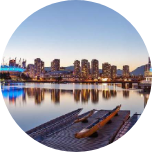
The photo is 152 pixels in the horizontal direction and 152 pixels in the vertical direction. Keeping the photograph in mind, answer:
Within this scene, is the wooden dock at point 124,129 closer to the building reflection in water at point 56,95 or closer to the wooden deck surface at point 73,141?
the wooden deck surface at point 73,141

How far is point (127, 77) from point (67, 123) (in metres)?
118

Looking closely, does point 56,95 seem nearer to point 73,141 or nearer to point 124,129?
point 124,129

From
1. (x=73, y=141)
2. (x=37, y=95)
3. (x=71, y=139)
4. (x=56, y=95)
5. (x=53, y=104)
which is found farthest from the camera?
(x=56, y=95)

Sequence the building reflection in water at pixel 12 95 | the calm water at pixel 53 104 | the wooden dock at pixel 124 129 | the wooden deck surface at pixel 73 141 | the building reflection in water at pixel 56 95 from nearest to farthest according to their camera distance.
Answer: the wooden deck surface at pixel 73 141
the wooden dock at pixel 124 129
the calm water at pixel 53 104
the building reflection in water at pixel 56 95
the building reflection in water at pixel 12 95

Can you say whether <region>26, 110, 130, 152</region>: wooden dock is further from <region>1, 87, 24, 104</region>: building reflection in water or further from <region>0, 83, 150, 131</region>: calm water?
<region>1, 87, 24, 104</region>: building reflection in water

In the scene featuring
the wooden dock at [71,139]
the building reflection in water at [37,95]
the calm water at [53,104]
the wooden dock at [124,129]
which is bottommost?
Answer: the calm water at [53,104]

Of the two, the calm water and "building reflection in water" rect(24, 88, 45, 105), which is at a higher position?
"building reflection in water" rect(24, 88, 45, 105)

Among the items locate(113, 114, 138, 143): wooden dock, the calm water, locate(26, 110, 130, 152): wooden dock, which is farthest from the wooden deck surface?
the calm water

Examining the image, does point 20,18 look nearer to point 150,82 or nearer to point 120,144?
point 120,144

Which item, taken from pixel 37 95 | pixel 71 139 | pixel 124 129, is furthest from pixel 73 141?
pixel 37 95

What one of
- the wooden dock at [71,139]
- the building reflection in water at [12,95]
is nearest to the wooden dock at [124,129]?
the wooden dock at [71,139]

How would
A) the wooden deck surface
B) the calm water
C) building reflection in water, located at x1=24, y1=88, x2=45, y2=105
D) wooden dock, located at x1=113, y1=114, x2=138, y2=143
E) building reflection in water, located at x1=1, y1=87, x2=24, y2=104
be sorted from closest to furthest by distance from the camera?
the wooden deck surface < wooden dock, located at x1=113, y1=114, x2=138, y2=143 < the calm water < building reflection in water, located at x1=24, y1=88, x2=45, y2=105 < building reflection in water, located at x1=1, y1=87, x2=24, y2=104

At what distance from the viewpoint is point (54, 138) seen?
8164 millimetres

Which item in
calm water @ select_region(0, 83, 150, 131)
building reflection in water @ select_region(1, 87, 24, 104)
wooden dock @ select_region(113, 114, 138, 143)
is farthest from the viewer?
building reflection in water @ select_region(1, 87, 24, 104)
